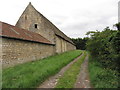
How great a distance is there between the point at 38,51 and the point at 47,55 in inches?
111

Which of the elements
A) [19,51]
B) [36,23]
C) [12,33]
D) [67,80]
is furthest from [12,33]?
[36,23]

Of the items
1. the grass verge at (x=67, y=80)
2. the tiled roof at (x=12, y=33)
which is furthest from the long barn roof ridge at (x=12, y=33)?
the grass verge at (x=67, y=80)

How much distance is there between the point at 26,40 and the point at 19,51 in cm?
156

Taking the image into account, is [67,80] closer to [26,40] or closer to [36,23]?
[26,40]

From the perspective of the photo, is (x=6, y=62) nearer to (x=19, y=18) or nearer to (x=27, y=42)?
(x=27, y=42)

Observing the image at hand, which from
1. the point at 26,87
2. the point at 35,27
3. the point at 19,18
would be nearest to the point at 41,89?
the point at 26,87

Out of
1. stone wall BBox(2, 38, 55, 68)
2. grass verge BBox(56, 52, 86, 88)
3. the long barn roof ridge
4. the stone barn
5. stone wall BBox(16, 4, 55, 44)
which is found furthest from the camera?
stone wall BBox(16, 4, 55, 44)

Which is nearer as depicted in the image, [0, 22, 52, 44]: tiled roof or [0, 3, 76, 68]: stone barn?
[0, 3, 76, 68]: stone barn

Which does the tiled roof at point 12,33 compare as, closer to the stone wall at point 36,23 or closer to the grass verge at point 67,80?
the stone wall at point 36,23

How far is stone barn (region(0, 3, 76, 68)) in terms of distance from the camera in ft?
28.6

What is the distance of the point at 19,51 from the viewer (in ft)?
32.4

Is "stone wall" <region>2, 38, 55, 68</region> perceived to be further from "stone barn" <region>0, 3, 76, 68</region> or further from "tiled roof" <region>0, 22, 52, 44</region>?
"tiled roof" <region>0, 22, 52, 44</region>

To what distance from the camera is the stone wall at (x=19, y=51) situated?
847 centimetres

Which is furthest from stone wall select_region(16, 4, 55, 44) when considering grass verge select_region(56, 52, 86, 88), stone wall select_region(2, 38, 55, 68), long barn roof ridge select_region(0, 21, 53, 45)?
grass verge select_region(56, 52, 86, 88)
